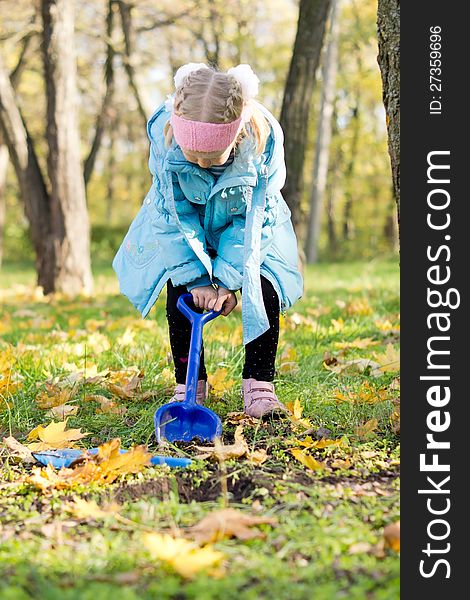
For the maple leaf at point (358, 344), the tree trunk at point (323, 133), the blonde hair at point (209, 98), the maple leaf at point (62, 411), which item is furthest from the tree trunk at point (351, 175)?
the maple leaf at point (62, 411)

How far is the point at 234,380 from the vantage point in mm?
2986

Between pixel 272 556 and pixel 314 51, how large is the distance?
14.5ft

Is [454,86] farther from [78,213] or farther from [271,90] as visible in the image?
[271,90]

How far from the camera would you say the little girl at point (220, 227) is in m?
2.29

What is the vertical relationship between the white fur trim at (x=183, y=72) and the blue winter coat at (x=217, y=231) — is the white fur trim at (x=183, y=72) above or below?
above

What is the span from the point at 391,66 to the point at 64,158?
5.09 meters

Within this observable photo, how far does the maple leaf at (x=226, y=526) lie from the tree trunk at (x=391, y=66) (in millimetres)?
1143

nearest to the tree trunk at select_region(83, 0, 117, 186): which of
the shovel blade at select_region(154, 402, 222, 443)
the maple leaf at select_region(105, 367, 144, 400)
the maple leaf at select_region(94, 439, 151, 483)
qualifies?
the maple leaf at select_region(105, 367, 144, 400)

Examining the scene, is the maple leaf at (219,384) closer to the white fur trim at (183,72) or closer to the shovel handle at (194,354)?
the shovel handle at (194,354)

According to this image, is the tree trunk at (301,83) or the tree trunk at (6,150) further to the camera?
the tree trunk at (6,150)

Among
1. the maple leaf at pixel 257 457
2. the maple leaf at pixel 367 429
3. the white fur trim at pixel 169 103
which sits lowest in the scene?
the maple leaf at pixel 257 457

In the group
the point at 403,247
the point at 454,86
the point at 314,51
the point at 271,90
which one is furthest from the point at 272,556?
the point at 271,90

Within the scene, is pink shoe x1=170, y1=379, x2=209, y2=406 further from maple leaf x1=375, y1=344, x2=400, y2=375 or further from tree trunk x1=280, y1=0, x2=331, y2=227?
tree trunk x1=280, y1=0, x2=331, y2=227

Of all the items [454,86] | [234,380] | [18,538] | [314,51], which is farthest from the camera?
[314,51]
